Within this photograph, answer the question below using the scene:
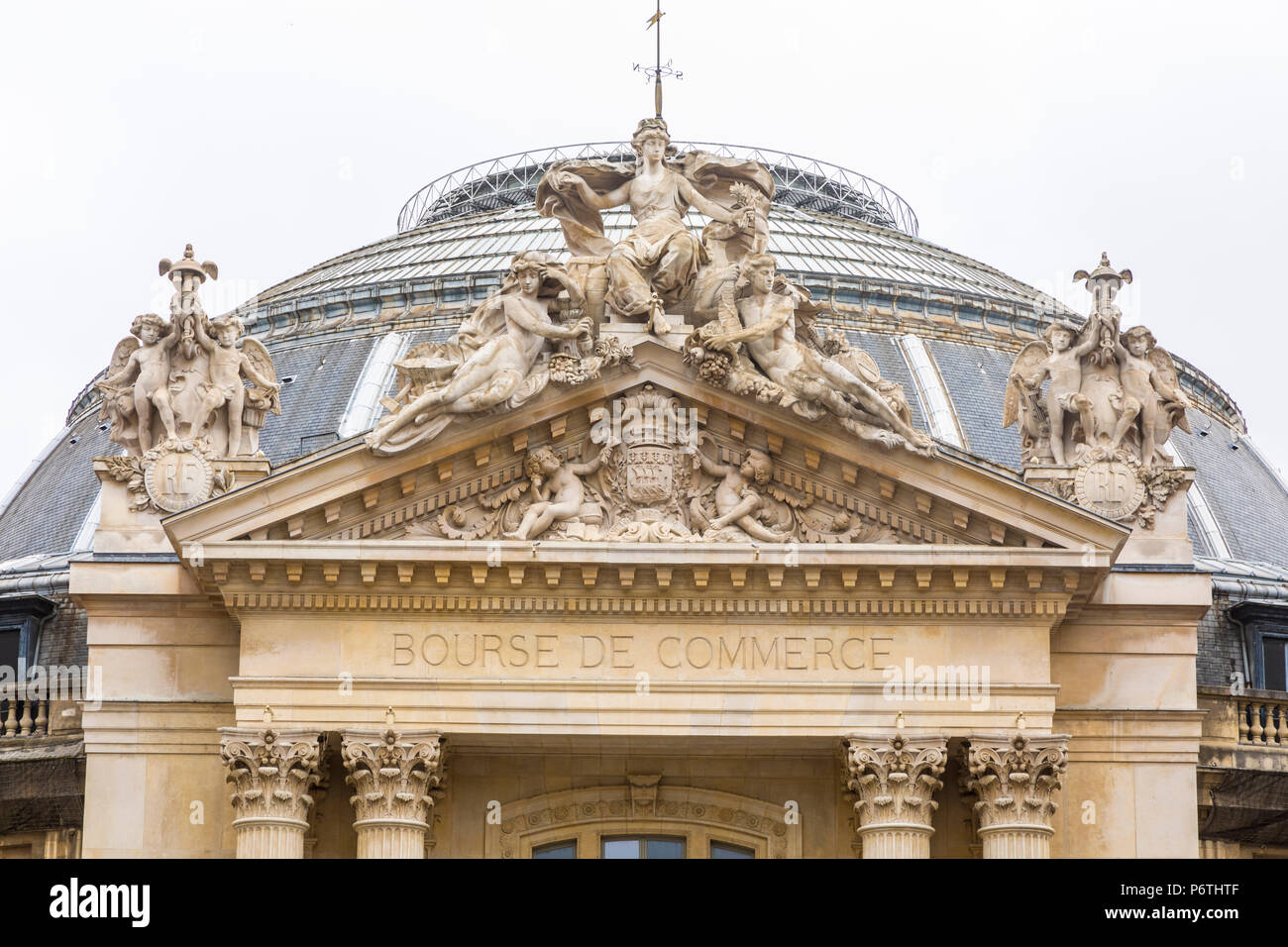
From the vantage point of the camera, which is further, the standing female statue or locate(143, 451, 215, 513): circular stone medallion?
locate(143, 451, 215, 513): circular stone medallion

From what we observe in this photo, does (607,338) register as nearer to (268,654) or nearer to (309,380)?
(268,654)

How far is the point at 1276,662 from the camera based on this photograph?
53.3 m

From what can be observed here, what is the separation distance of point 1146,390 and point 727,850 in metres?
9.40

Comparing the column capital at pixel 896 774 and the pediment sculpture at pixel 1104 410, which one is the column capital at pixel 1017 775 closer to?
the column capital at pixel 896 774

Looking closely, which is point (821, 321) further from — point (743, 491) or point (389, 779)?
point (389, 779)

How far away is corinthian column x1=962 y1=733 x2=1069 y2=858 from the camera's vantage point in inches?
1628

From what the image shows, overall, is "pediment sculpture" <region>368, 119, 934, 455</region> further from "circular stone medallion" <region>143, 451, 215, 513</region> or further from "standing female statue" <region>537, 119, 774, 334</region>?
"circular stone medallion" <region>143, 451, 215, 513</region>

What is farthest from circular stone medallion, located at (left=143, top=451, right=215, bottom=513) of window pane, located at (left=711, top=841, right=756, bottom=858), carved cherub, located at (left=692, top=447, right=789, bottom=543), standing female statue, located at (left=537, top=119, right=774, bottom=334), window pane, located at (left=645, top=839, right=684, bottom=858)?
window pane, located at (left=711, top=841, right=756, bottom=858)

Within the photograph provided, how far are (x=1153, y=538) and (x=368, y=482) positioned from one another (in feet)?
38.8

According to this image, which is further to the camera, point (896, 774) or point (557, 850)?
point (557, 850)

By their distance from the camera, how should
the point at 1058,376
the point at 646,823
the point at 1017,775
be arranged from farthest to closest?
the point at 1058,376 → the point at 646,823 → the point at 1017,775

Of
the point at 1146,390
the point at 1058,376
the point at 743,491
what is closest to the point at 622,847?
the point at 743,491

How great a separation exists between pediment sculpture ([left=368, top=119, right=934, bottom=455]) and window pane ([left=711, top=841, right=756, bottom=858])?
6.69m
